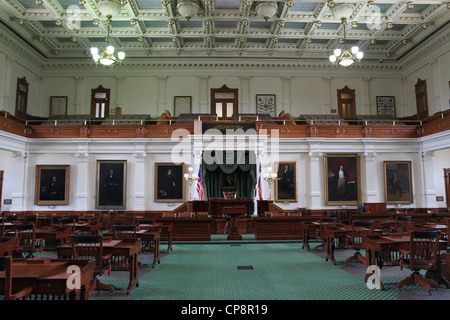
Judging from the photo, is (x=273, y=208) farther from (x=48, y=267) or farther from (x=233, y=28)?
(x=48, y=267)

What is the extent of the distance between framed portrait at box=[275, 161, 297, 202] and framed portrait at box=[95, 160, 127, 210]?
7425mm

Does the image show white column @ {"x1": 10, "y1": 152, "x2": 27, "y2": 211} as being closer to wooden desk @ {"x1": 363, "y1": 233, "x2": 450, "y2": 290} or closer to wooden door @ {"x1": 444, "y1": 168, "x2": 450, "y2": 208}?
wooden desk @ {"x1": 363, "y1": 233, "x2": 450, "y2": 290}

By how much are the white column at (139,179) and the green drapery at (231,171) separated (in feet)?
9.81

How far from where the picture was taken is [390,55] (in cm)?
2038

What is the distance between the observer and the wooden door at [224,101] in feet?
67.6

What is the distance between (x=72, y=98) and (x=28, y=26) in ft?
16.1

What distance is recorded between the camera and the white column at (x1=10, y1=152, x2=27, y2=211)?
15523 mm

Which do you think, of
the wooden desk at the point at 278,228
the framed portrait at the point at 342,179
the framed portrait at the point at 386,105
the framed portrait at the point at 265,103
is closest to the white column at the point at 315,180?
the framed portrait at the point at 342,179

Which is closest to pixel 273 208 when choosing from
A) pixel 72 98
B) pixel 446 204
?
pixel 446 204

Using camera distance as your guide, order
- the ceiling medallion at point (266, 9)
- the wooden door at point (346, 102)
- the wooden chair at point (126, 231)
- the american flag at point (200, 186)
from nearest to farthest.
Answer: the wooden chair at point (126, 231) → the american flag at point (200, 186) → the ceiling medallion at point (266, 9) → the wooden door at point (346, 102)

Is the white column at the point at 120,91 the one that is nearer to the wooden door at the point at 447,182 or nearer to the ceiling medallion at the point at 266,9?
the ceiling medallion at the point at 266,9

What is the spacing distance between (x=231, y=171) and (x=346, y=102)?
32.9ft

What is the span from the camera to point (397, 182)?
53.2 feet

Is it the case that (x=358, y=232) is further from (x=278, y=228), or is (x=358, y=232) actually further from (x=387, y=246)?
(x=278, y=228)
